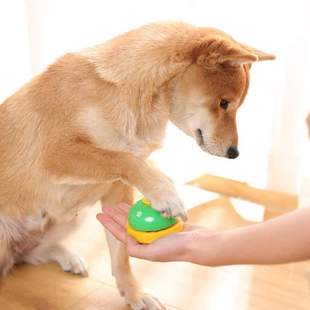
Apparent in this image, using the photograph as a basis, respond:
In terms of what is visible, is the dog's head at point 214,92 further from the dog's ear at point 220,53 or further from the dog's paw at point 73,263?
the dog's paw at point 73,263

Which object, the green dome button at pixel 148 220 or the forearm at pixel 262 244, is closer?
the forearm at pixel 262 244

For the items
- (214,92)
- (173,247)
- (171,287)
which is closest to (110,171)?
(173,247)

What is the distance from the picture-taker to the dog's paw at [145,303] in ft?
4.54

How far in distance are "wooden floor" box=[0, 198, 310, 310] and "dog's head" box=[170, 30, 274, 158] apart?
445 millimetres

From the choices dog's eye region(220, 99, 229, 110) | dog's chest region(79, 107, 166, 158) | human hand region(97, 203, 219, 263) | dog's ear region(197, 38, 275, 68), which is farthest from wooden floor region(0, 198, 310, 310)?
dog's ear region(197, 38, 275, 68)

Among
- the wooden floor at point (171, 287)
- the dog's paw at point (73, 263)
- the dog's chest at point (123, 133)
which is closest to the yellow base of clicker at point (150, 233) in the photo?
the dog's chest at point (123, 133)

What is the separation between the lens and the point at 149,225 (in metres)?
1.12

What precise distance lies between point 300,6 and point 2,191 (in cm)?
134

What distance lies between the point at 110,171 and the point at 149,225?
0.18 meters

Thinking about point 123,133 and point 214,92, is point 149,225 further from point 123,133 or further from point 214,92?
point 214,92

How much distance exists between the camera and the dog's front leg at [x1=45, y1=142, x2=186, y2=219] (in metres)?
1.15

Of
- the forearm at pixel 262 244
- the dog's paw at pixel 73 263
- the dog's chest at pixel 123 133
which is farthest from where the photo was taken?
the dog's paw at pixel 73 263

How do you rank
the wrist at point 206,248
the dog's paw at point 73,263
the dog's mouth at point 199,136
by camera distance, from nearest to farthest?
1. the wrist at point 206,248
2. the dog's mouth at point 199,136
3. the dog's paw at point 73,263

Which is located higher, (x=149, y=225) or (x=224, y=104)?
(x=224, y=104)
